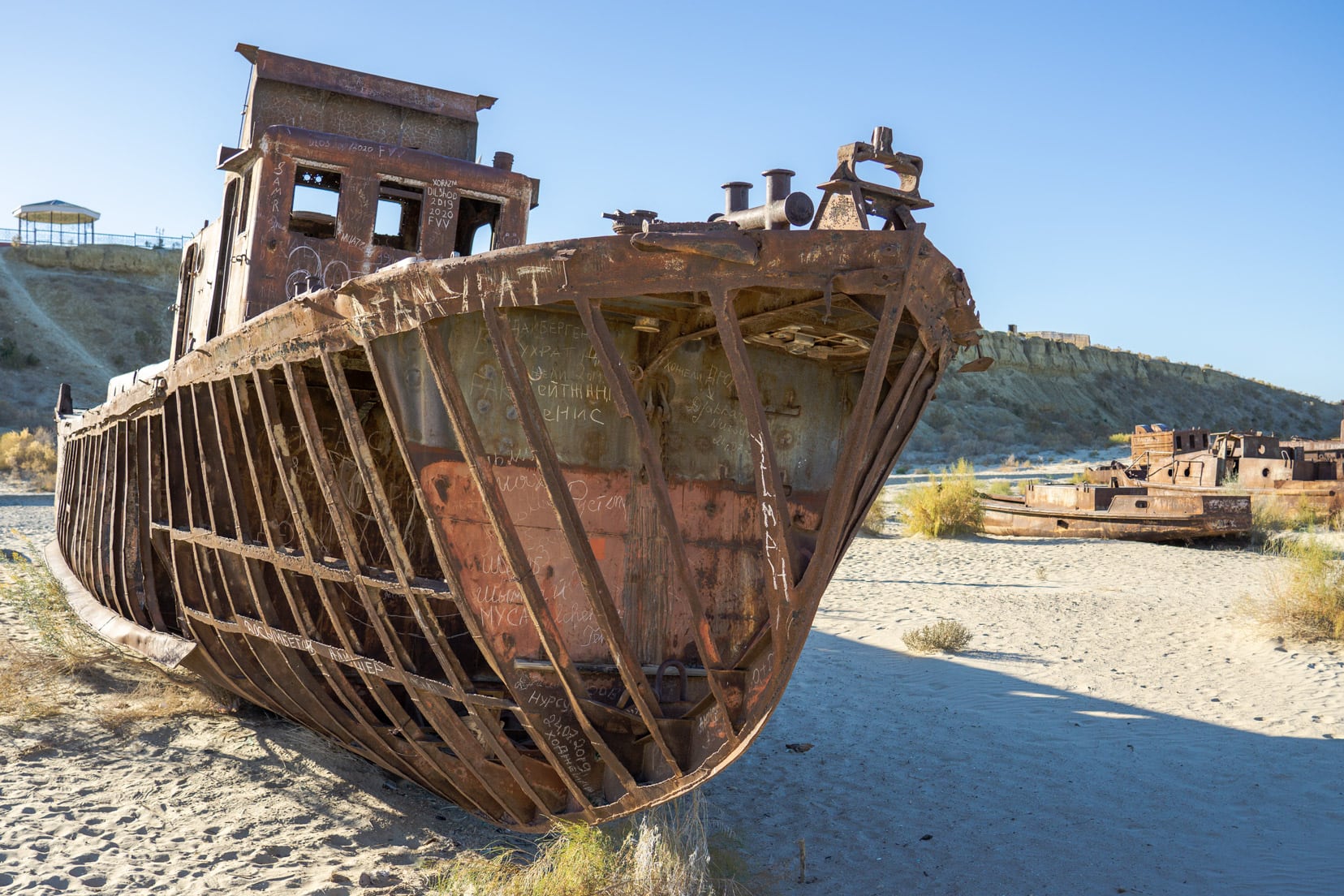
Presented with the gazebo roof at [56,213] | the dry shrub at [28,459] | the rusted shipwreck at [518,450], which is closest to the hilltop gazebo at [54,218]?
the gazebo roof at [56,213]

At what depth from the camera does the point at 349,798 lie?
617 cm

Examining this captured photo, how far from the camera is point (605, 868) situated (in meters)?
4.71

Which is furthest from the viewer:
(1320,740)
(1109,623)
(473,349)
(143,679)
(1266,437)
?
(1266,437)

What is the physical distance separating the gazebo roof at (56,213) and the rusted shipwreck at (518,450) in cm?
5665

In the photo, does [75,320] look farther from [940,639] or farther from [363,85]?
[940,639]

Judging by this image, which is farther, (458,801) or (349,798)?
(349,798)

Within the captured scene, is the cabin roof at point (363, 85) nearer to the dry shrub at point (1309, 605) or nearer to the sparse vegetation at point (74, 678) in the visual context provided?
the sparse vegetation at point (74, 678)

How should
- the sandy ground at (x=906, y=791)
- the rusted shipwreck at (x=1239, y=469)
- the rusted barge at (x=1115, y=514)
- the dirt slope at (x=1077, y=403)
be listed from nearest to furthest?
1. the sandy ground at (x=906, y=791)
2. the rusted barge at (x=1115, y=514)
3. the rusted shipwreck at (x=1239, y=469)
4. the dirt slope at (x=1077, y=403)

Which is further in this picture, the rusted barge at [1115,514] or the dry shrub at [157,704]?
the rusted barge at [1115,514]

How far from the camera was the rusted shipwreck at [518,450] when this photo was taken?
12.2 feet

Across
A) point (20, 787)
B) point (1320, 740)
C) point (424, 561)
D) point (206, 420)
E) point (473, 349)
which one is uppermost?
point (473, 349)

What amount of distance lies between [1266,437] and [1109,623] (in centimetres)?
1438

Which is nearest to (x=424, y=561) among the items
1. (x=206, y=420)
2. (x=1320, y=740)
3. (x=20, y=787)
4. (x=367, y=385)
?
(x=367, y=385)

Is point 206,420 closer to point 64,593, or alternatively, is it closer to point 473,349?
point 473,349
